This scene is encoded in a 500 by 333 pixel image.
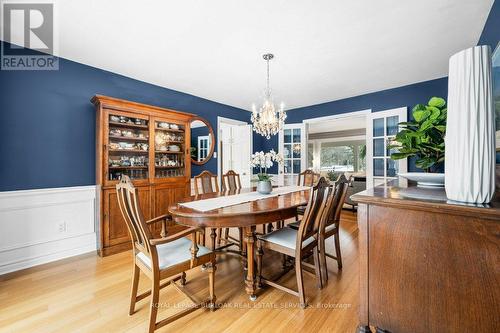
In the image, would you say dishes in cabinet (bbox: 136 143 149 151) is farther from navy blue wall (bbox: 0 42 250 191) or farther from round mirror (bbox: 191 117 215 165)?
round mirror (bbox: 191 117 215 165)

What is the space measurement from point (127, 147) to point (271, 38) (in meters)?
2.38

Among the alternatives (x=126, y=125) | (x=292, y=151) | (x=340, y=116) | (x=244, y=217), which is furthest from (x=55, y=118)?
(x=340, y=116)

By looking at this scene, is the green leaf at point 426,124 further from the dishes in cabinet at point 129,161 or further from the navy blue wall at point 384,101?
the dishes in cabinet at point 129,161

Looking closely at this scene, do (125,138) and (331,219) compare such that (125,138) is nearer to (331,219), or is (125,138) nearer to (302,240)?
(302,240)

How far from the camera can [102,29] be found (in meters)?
2.06

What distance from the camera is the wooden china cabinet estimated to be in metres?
2.67

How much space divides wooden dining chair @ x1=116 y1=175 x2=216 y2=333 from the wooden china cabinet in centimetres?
136

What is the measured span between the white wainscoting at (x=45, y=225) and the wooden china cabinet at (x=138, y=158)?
33 cm

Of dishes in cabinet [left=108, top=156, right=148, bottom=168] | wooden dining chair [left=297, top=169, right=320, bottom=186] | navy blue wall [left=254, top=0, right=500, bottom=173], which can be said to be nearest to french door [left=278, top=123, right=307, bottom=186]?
navy blue wall [left=254, top=0, right=500, bottom=173]

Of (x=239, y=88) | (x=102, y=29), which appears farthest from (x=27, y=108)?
(x=239, y=88)

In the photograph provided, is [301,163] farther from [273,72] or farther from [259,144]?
[273,72]

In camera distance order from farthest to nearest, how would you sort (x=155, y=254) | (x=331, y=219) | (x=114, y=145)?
(x=114, y=145)
(x=331, y=219)
(x=155, y=254)

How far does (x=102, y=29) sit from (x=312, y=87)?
9.95ft

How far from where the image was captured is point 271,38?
224 centimetres
